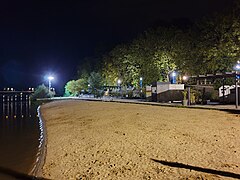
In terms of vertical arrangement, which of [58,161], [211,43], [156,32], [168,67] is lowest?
[58,161]

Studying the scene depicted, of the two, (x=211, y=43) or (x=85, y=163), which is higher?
(x=211, y=43)

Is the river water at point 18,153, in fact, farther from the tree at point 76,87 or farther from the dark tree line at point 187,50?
the tree at point 76,87

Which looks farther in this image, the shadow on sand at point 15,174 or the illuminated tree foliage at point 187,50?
the illuminated tree foliage at point 187,50

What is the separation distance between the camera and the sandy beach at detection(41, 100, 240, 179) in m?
5.92

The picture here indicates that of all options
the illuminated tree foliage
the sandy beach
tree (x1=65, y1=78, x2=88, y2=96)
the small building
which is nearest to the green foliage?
tree (x1=65, y1=78, x2=88, y2=96)

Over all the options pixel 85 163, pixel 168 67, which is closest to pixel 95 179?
pixel 85 163

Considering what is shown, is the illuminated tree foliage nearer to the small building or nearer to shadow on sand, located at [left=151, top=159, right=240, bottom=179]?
the small building


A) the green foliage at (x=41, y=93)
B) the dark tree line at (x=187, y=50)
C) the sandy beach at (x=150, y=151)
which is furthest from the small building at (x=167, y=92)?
the green foliage at (x=41, y=93)

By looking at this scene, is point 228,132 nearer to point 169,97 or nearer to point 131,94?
point 169,97

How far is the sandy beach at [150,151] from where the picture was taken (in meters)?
5.92

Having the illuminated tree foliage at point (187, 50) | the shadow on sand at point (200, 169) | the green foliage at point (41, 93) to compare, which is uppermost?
the illuminated tree foliage at point (187, 50)

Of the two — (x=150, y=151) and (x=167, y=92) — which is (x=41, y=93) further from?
(x=150, y=151)

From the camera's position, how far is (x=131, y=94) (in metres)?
35.6

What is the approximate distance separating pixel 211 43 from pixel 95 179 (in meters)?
25.5
